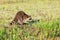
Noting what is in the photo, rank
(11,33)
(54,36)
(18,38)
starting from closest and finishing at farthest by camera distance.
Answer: (18,38), (11,33), (54,36)

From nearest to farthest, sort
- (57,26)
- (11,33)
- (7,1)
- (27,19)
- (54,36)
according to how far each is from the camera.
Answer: (11,33) < (54,36) < (57,26) < (27,19) < (7,1)

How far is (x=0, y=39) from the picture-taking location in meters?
5.62

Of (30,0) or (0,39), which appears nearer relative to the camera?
(0,39)

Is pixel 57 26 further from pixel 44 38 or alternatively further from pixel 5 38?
pixel 5 38

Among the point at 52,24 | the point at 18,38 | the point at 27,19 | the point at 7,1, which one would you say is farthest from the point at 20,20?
the point at 7,1

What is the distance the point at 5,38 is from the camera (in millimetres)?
5617

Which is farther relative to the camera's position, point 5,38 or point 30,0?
point 30,0

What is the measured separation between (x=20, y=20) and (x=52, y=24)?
5.09 feet

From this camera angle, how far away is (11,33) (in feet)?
19.0

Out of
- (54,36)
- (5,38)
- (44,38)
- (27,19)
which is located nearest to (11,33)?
(5,38)

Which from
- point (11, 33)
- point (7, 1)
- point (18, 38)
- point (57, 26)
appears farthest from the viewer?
point (7, 1)

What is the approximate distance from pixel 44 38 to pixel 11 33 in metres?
0.70

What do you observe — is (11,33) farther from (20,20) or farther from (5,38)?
(20,20)

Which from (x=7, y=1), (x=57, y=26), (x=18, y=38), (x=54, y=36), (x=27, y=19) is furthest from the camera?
(x=7, y=1)
